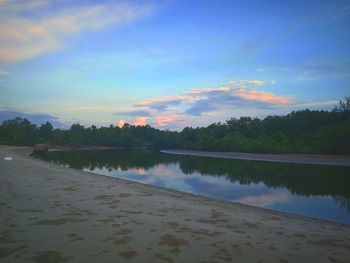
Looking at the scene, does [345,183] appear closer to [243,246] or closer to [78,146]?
[243,246]

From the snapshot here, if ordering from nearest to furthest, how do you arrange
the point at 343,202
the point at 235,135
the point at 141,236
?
the point at 141,236 < the point at 343,202 < the point at 235,135

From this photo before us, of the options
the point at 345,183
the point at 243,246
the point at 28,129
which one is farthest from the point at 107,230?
the point at 28,129

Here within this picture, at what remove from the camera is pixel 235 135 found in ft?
319

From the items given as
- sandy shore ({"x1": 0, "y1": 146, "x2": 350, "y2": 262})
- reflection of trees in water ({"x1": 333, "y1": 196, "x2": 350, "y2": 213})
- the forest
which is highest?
the forest

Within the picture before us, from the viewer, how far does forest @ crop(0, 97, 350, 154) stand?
68.0 metres

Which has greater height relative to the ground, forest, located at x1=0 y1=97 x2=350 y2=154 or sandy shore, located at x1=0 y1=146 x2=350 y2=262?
forest, located at x1=0 y1=97 x2=350 y2=154

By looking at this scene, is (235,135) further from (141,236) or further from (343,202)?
(141,236)

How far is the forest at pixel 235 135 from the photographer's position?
68.0 metres

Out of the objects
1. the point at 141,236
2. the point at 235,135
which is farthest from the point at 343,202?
the point at 235,135

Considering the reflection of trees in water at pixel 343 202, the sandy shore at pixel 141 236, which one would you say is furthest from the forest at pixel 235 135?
the sandy shore at pixel 141 236

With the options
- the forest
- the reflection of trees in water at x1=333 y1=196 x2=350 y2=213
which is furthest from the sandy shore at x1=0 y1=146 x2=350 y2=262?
the forest

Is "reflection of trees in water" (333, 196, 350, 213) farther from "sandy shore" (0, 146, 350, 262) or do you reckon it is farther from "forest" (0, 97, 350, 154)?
"forest" (0, 97, 350, 154)

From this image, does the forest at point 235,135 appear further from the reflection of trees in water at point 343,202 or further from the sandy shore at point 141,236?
the sandy shore at point 141,236

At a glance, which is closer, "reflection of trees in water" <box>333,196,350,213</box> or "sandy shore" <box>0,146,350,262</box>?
"sandy shore" <box>0,146,350,262</box>
